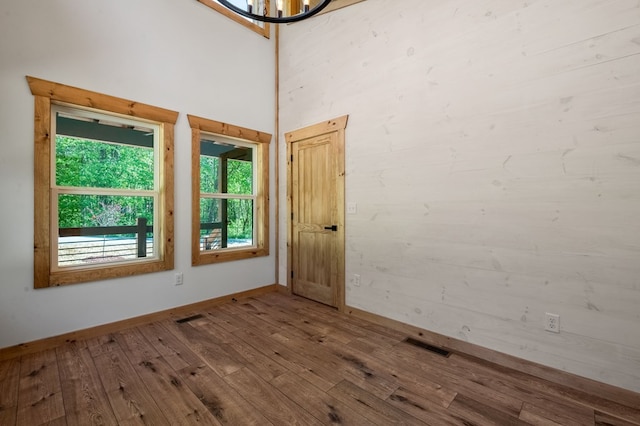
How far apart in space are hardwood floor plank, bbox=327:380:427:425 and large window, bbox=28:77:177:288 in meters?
2.25

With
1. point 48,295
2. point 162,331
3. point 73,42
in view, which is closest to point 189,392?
point 162,331

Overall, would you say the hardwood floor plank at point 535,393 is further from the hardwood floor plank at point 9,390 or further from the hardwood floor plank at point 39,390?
the hardwood floor plank at point 9,390

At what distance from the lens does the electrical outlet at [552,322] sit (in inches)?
76.3

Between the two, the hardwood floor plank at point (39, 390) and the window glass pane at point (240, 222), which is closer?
the hardwood floor plank at point (39, 390)

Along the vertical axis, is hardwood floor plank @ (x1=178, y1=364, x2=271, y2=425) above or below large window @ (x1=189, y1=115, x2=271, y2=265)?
below

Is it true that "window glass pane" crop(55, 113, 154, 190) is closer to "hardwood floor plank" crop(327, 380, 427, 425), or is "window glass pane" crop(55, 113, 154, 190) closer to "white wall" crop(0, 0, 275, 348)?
"white wall" crop(0, 0, 275, 348)

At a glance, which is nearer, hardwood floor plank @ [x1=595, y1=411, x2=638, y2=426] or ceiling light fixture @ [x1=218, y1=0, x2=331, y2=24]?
hardwood floor plank @ [x1=595, y1=411, x2=638, y2=426]

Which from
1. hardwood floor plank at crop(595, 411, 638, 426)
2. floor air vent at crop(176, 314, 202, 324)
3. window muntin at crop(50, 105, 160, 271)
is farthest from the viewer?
floor air vent at crop(176, 314, 202, 324)

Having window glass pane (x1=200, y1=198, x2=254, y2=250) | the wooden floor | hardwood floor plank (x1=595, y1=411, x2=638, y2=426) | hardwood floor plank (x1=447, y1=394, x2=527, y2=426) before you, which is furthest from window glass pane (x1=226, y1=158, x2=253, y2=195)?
hardwood floor plank (x1=595, y1=411, x2=638, y2=426)

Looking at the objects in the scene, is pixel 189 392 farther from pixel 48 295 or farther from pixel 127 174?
pixel 127 174

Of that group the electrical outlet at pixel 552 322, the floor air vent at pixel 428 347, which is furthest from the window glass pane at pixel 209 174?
the electrical outlet at pixel 552 322

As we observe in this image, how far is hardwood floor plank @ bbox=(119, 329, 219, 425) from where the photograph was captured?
5.28ft

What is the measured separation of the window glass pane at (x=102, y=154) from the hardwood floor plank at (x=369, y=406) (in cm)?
272

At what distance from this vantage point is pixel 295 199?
3840mm
